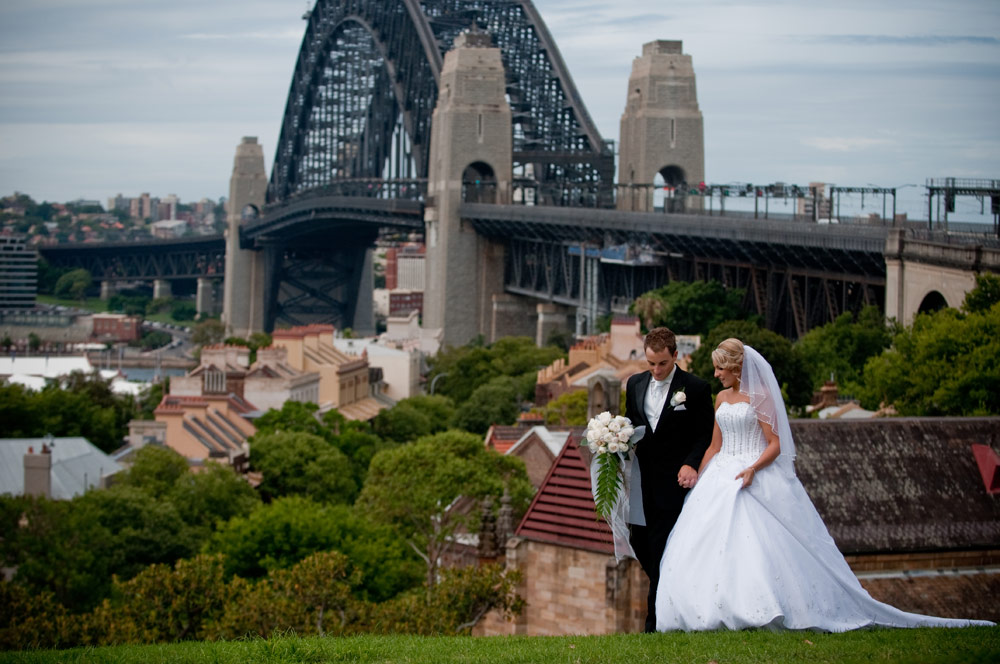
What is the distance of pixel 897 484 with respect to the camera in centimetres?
2519

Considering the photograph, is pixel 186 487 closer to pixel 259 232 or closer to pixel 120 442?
pixel 120 442

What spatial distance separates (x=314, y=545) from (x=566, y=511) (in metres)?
12.5

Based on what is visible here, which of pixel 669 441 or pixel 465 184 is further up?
pixel 465 184

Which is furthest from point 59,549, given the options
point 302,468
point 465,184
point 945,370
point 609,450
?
point 465,184

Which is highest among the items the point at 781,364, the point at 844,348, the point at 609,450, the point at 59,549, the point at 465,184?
the point at 465,184

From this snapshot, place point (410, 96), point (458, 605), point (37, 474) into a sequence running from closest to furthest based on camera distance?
point (458, 605) → point (37, 474) → point (410, 96)

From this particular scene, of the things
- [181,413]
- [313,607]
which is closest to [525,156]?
[181,413]

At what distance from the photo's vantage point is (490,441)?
4878 cm

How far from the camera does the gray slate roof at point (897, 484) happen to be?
2473cm

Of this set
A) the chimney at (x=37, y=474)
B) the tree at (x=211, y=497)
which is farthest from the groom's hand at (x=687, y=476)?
the chimney at (x=37, y=474)

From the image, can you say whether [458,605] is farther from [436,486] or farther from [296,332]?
[296,332]

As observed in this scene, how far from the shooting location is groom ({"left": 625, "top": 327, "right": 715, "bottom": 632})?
13.1m

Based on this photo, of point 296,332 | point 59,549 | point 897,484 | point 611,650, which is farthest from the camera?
point 296,332

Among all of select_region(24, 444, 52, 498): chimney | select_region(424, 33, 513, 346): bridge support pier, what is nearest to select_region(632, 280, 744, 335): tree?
select_region(424, 33, 513, 346): bridge support pier
